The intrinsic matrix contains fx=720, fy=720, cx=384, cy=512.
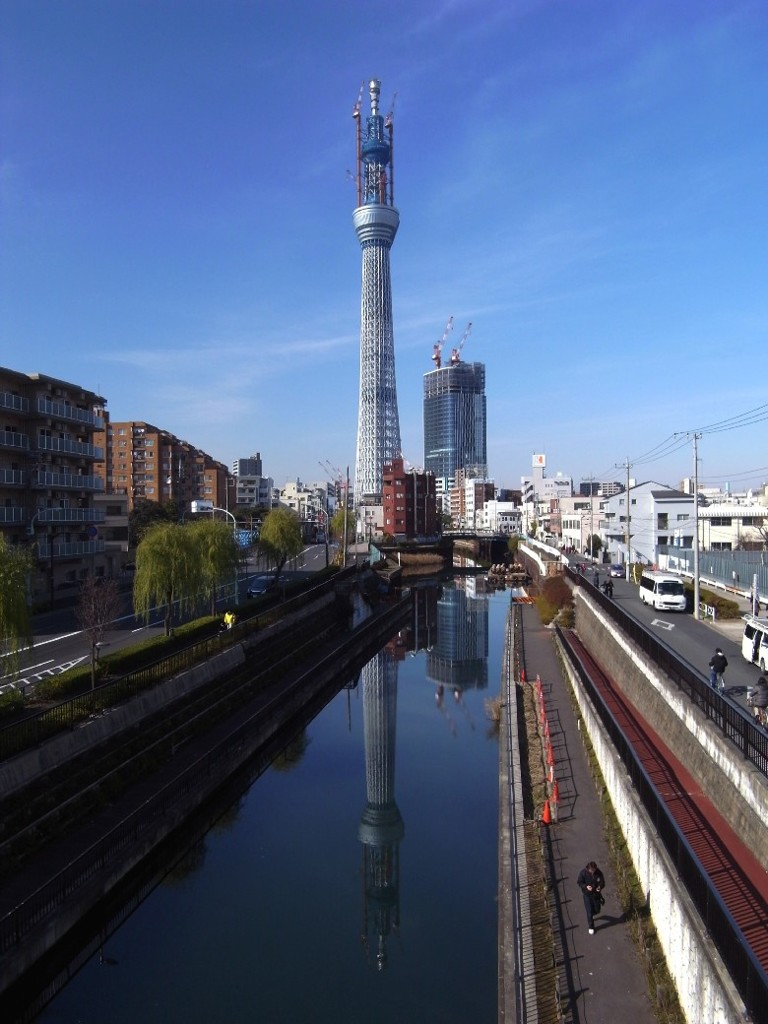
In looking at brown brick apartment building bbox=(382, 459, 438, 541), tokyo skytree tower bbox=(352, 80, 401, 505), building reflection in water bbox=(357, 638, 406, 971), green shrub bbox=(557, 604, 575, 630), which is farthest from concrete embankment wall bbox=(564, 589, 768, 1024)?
tokyo skytree tower bbox=(352, 80, 401, 505)

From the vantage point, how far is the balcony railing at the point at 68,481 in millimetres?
28094

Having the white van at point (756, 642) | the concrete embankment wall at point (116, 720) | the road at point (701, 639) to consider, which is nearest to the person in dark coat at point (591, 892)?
the road at point (701, 639)

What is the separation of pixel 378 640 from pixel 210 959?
2567 cm

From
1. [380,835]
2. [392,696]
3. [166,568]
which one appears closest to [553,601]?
[392,696]

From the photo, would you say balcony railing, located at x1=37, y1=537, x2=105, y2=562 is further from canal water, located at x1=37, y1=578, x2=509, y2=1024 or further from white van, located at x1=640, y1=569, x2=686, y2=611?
white van, located at x1=640, y1=569, x2=686, y2=611

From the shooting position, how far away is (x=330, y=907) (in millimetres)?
11805

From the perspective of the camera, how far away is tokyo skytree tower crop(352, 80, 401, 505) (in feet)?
364

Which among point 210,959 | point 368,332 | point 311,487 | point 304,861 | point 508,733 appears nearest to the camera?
point 210,959

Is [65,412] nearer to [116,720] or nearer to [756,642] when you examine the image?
[116,720]

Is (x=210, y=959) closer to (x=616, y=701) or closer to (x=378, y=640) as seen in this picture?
(x=616, y=701)

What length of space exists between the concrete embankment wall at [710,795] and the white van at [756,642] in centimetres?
207

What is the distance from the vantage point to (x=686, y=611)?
24.1 meters

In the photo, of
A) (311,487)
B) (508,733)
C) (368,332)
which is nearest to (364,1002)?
(508,733)

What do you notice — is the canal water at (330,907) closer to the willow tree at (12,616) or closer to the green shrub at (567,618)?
the willow tree at (12,616)
